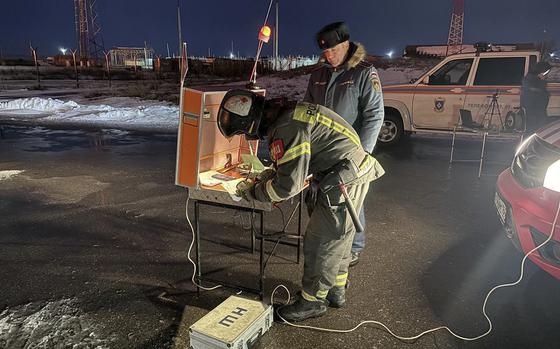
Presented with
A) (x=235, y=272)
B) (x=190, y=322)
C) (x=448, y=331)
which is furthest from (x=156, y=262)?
(x=448, y=331)

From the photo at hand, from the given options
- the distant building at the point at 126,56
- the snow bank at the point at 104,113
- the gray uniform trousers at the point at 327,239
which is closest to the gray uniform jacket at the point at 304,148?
the gray uniform trousers at the point at 327,239

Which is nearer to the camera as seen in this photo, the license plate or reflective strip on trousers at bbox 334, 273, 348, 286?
reflective strip on trousers at bbox 334, 273, 348, 286

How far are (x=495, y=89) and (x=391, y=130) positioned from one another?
88.5 inches

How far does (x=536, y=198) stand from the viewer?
3057 mm

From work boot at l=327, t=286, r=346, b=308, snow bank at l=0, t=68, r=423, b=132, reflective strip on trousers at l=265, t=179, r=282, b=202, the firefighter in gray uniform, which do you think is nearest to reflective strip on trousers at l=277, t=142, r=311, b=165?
the firefighter in gray uniform

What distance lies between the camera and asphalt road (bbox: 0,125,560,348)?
9.82 ft

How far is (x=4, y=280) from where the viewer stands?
12.0ft

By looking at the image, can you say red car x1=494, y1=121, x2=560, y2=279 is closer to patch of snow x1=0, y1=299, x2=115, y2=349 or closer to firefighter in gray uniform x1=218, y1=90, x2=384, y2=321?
firefighter in gray uniform x1=218, y1=90, x2=384, y2=321

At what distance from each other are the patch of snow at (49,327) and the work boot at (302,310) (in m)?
1.22

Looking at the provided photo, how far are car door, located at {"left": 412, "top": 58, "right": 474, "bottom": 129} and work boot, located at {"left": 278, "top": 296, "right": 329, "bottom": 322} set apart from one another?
23.6ft

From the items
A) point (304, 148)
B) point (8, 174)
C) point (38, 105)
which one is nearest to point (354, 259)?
point (304, 148)

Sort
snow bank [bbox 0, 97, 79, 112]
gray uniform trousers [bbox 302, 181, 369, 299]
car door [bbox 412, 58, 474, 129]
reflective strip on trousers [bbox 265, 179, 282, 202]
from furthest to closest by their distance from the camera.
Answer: snow bank [bbox 0, 97, 79, 112] < car door [bbox 412, 58, 474, 129] < gray uniform trousers [bbox 302, 181, 369, 299] < reflective strip on trousers [bbox 265, 179, 282, 202]

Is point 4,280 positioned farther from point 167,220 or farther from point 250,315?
point 250,315

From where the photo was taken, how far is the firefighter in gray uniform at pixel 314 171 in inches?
101
